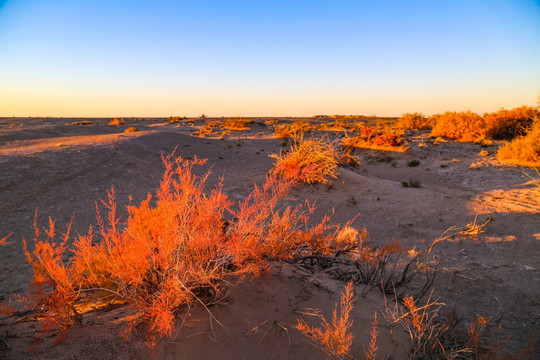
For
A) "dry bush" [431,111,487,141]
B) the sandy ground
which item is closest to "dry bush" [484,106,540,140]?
"dry bush" [431,111,487,141]

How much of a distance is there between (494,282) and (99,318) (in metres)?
4.77

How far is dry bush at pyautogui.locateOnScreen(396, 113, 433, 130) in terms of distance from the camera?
952 inches

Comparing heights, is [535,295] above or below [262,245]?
below

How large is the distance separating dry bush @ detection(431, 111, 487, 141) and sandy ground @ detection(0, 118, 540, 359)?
275 centimetres

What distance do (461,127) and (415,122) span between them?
25.3ft

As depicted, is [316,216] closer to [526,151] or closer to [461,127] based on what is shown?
[526,151]

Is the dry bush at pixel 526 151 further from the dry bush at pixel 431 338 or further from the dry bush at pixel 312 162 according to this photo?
the dry bush at pixel 431 338

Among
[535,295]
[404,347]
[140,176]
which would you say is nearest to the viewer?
[404,347]

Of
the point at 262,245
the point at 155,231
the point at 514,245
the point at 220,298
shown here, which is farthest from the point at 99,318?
the point at 514,245

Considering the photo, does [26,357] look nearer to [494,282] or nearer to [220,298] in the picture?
[220,298]

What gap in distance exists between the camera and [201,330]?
2309 millimetres

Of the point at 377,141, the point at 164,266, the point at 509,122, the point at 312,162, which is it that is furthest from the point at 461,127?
the point at 164,266

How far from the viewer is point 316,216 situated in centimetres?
724

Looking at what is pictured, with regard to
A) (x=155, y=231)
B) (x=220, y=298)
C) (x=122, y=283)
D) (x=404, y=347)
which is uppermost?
(x=155, y=231)
